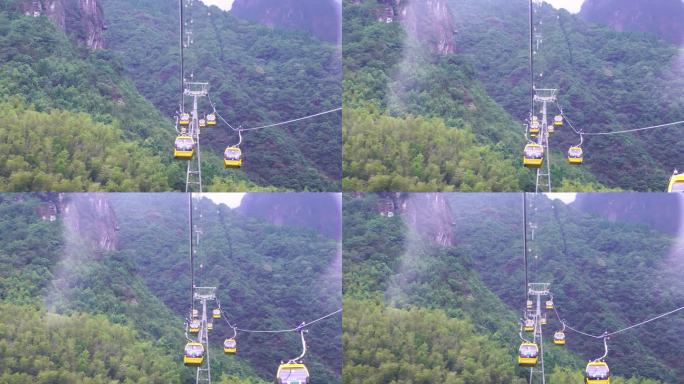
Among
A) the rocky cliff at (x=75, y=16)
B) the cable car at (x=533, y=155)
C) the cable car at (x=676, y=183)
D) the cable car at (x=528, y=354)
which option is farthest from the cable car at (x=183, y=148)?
the cable car at (x=676, y=183)

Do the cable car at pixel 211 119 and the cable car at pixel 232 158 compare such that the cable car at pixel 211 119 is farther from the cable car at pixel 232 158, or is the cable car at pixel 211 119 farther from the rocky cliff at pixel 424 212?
the rocky cliff at pixel 424 212

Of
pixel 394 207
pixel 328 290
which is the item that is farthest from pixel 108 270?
pixel 394 207

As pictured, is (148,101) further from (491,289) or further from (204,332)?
(491,289)

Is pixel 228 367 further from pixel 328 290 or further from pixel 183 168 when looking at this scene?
pixel 183 168

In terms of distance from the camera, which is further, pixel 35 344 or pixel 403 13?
pixel 403 13

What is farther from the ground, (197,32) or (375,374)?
(197,32)

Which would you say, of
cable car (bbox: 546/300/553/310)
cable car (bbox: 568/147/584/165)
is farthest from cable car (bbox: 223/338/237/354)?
cable car (bbox: 568/147/584/165)

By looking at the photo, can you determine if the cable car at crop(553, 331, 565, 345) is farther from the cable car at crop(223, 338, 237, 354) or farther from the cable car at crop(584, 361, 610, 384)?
the cable car at crop(223, 338, 237, 354)

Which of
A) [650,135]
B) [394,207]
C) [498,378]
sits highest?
[650,135]
